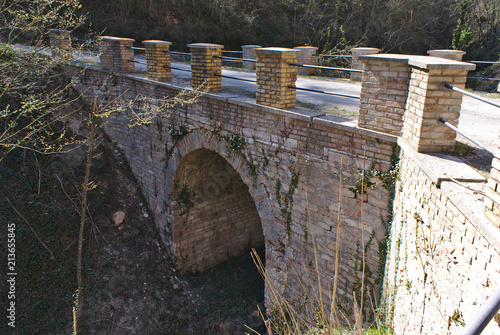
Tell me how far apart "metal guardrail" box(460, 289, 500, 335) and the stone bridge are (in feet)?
2.91

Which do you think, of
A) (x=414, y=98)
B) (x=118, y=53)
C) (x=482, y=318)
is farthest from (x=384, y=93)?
(x=118, y=53)

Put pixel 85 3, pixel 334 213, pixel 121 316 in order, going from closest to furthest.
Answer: pixel 334 213 → pixel 121 316 → pixel 85 3

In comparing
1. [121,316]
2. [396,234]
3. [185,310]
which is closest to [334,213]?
[396,234]

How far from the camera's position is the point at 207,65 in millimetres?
6391

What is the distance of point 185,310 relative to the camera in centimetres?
775

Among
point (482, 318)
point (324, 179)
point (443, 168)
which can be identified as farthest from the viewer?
point (324, 179)

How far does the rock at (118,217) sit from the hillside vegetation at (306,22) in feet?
38.2

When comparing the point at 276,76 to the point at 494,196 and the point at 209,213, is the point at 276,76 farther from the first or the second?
the point at 209,213

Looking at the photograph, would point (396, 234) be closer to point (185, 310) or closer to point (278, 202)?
point (278, 202)

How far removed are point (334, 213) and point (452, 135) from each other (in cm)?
188

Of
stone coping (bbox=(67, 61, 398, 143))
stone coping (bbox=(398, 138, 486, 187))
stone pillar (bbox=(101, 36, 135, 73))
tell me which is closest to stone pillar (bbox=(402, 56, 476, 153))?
stone coping (bbox=(398, 138, 486, 187))

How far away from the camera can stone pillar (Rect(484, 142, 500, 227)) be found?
206 cm

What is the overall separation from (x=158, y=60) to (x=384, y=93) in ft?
16.8

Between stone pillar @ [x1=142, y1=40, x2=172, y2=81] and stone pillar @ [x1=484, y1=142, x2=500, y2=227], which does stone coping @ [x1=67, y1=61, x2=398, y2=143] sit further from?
stone pillar @ [x1=484, y1=142, x2=500, y2=227]
